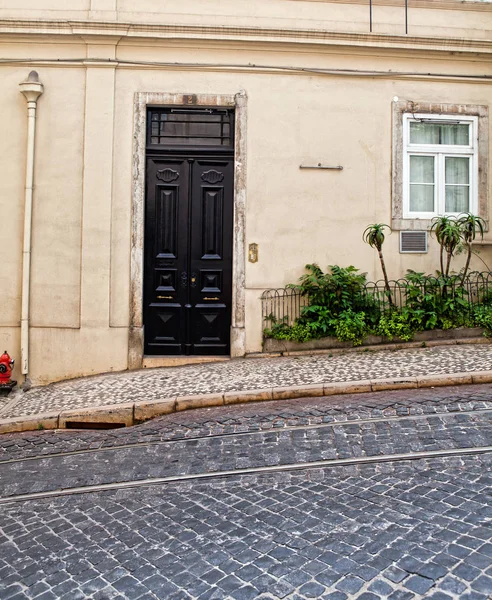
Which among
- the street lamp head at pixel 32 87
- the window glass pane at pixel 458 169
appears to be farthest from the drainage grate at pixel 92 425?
the window glass pane at pixel 458 169

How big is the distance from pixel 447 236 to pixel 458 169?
1.47 metres

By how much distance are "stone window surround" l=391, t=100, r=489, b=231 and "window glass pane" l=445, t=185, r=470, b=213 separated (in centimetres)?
20

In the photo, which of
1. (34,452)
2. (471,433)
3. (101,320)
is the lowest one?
(34,452)

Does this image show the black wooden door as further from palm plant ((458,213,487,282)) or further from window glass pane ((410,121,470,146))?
palm plant ((458,213,487,282))

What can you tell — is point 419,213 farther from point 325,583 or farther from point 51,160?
point 325,583

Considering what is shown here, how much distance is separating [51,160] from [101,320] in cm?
250

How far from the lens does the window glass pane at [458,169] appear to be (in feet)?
31.5

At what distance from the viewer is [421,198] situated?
955cm

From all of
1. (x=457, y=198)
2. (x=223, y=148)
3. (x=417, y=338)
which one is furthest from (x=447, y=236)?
(x=223, y=148)

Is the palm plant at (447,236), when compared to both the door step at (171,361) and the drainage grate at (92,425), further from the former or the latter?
the drainage grate at (92,425)

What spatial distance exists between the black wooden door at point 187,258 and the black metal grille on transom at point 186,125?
0.83 feet

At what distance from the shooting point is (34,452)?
18.6ft

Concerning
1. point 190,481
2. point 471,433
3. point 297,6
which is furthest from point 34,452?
point 297,6

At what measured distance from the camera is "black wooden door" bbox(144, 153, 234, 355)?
9.12 metres
